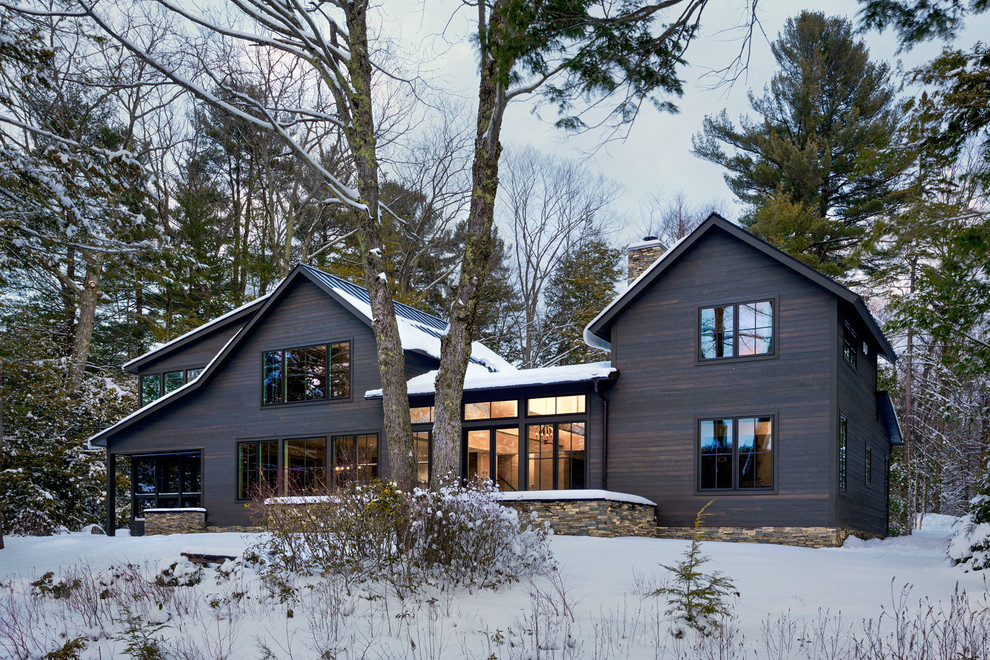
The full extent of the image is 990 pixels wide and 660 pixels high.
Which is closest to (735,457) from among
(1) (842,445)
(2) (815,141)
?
(1) (842,445)

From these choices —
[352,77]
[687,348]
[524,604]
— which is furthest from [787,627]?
[687,348]

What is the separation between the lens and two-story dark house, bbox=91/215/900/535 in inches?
571

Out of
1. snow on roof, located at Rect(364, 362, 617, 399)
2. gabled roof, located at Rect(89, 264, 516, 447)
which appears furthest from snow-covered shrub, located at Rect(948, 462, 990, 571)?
gabled roof, located at Rect(89, 264, 516, 447)

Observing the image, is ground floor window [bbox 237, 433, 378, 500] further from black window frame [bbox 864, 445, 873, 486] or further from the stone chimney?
black window frame [bbox 864, 445, 873, 486]

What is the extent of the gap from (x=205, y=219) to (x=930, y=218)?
23697mm

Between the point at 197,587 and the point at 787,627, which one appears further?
the point at 197,587

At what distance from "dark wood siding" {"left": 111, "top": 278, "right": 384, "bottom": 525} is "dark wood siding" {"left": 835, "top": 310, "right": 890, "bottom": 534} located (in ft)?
31.9

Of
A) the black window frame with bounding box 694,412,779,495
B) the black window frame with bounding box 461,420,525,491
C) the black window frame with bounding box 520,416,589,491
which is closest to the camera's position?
the black window frame with bounding box 694,412,779,495

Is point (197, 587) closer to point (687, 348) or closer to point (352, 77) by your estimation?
point (352, 77)

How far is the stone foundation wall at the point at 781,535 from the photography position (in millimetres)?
13812

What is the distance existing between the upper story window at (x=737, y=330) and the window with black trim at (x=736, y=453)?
128 cm

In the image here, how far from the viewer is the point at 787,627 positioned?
6133 mm

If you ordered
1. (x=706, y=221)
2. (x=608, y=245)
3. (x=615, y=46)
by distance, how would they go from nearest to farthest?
(x=615, y=46) → (x=706, y=221) → (x=608, y=245)

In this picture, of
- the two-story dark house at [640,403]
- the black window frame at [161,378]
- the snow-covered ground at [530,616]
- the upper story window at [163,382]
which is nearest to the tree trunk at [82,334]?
the black window frame at [161,378]
